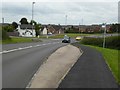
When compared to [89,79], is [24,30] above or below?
above

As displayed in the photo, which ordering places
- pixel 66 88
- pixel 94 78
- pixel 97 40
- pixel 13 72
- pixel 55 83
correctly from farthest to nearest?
pixel 97 40 → pixel 13 72 → pixel 94 78 → pixel 55 83 → pixel 66 88

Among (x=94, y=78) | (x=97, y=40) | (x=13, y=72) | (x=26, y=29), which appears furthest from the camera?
(x=26, y=29)

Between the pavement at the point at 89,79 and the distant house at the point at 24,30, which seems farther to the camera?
the distant house at the point at 24,30

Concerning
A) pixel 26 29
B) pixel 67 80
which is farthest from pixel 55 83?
pixel 26 29

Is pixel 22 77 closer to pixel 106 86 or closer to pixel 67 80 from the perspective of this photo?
pixel 67 80

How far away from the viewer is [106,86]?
36.3 feet

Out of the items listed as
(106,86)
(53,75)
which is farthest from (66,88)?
(53,75)

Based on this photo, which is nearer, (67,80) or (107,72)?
(67,80)

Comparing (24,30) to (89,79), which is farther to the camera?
(24,30)

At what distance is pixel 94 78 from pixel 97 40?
4743 centimetres

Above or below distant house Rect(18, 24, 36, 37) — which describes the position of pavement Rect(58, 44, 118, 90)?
below

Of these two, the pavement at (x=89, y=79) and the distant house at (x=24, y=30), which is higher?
the distant house at (x=24, y=30)

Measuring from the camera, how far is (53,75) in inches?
551

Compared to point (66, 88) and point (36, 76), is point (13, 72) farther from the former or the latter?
point (66, 88)
